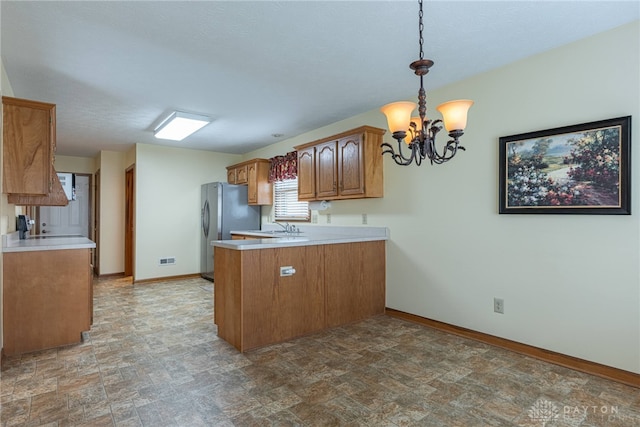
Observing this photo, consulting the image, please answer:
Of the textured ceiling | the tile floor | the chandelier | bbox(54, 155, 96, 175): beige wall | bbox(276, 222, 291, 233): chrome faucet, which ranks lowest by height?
the tile floor

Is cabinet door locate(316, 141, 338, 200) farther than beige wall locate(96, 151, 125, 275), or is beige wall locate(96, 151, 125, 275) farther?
beige wall locate(96, 151, 125, 275)

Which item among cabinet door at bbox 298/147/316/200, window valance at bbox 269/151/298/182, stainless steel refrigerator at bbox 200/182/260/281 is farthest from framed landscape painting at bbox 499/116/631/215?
stainless steel refrigerator at bbox 200/182/260/281

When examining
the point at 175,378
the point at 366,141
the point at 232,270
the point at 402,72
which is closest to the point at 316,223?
the point at 366,141

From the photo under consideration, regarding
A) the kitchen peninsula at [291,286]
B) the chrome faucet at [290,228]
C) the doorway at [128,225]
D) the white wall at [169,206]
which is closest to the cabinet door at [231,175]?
the white wall at [169,206]

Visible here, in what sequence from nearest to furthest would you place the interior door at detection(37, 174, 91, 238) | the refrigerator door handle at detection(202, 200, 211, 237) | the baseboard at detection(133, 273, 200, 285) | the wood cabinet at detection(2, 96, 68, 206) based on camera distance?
1. the wood cabinet at detection(2, 96, 68, 206)
2. the baseboard at detection(133, 273, 200, 285)
3. the refrigerator door handle at detection(202, 200, 211, 237)
4. the interior door at detection(37, 174, 91, 238)

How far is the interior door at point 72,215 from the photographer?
684 centimetres

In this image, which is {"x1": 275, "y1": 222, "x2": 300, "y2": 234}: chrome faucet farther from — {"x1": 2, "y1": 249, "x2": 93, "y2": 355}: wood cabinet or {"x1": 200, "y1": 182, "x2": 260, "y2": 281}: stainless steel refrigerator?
{"x1": 2, "y1": 249, "x2": 93, "y2": 355}: wood cabinet

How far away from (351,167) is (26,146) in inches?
121

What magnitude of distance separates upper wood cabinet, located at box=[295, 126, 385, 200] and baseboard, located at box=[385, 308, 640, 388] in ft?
5.25

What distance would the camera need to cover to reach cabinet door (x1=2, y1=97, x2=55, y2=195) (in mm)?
2748

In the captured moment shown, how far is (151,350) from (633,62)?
4.27 metres

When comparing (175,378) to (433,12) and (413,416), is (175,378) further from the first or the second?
(433,12)

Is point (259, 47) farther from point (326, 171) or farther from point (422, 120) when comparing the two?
point (326, 171)

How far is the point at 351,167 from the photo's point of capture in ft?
13.5
